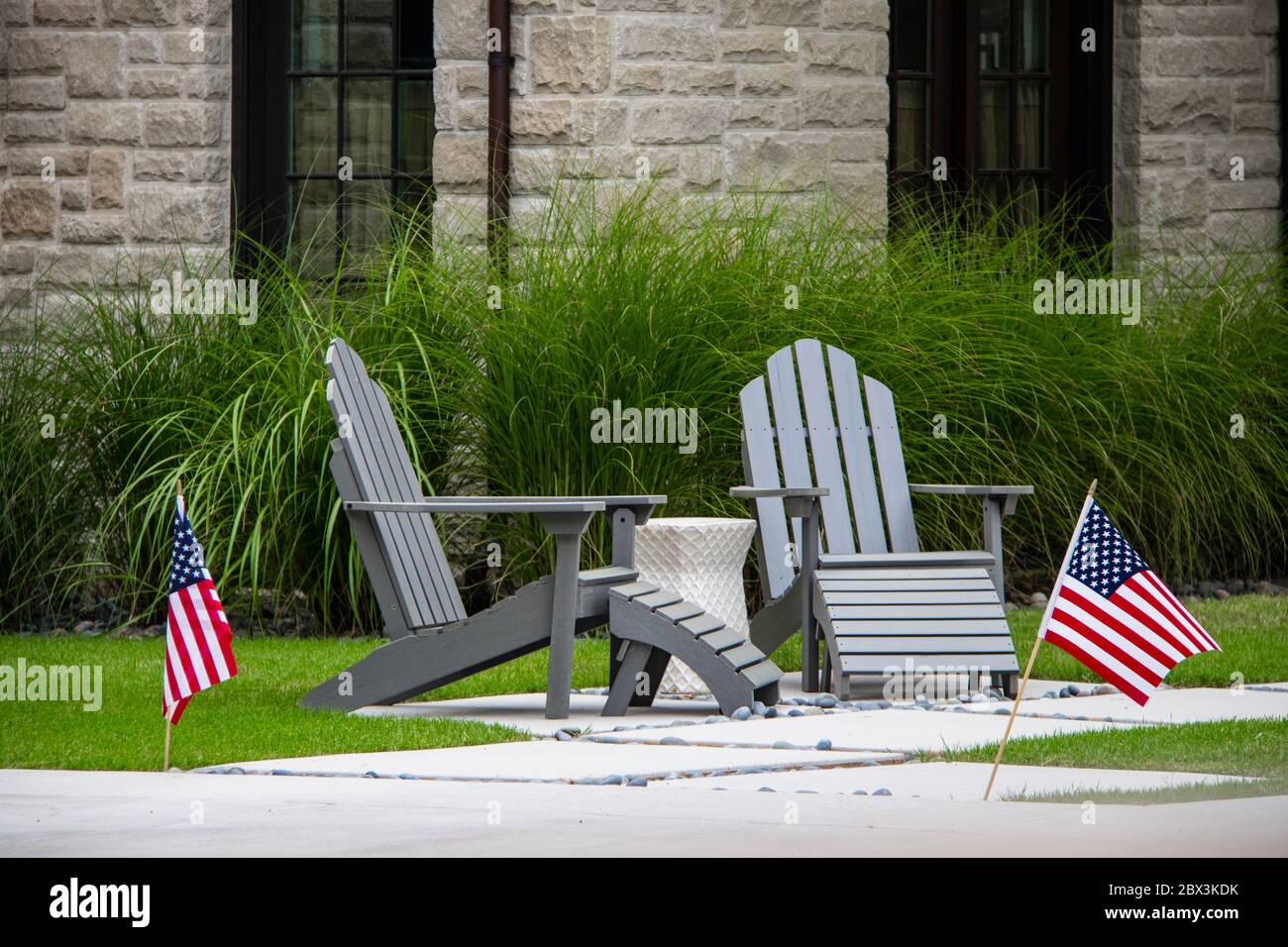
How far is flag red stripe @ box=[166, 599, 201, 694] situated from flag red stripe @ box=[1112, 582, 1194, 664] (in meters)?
2.37

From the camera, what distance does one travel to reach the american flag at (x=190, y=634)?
17.0ft

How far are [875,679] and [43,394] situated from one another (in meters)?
4.59

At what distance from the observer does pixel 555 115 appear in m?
11.3

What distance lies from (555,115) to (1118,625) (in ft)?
23.3

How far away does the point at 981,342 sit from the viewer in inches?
389

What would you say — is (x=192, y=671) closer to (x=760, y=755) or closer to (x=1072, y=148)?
(x=760, y=755)

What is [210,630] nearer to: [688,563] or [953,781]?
[953,781]

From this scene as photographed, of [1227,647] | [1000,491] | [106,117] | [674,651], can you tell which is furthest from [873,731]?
[106,117]

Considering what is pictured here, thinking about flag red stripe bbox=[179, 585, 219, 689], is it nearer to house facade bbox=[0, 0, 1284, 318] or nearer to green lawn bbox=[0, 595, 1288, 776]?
green lawn bbox=[0, 595, 1288, 776]

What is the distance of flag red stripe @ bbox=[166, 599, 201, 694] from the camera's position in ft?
17.1

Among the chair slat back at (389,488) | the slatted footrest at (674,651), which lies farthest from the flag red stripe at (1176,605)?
the chair slat back at (389,488)

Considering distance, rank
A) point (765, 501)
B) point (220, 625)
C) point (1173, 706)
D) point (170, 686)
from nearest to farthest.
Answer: point (170, 686) → point (220, 625) → point (1173, 706) → point (765, 501)

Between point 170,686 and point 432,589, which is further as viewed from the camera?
point 432,589

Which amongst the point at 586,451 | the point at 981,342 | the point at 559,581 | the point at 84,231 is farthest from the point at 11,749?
the point at 84,231
